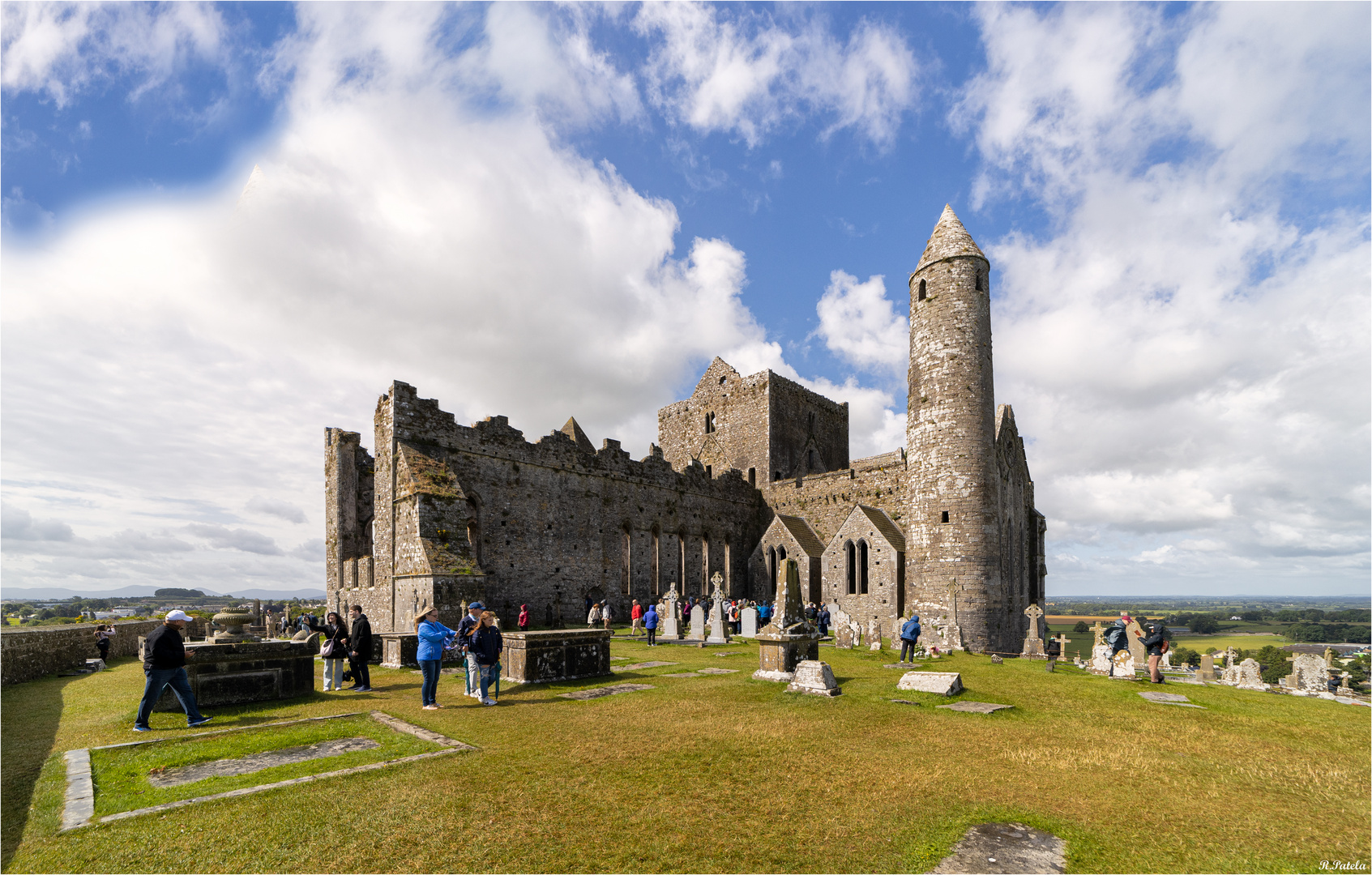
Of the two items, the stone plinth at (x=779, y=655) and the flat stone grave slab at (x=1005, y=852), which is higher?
the flat stone grave slab at (x=1005, y=852)

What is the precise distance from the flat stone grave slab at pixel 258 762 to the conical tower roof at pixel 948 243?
920 inches

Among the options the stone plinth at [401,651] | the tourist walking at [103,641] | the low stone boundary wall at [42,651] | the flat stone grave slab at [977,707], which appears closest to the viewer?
the flat stone grave slab at [977,707]

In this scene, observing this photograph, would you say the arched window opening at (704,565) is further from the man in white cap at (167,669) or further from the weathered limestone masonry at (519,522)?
the man in white cap at (167,669)

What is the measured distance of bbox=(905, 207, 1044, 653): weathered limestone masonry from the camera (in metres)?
21.9

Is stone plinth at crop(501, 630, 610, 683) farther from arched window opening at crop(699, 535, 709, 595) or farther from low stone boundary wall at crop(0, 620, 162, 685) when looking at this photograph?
arched window opening at crop(699, 535, 709, 595)

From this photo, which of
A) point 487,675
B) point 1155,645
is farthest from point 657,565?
point 487,675

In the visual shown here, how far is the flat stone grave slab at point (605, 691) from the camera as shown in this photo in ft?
34.8

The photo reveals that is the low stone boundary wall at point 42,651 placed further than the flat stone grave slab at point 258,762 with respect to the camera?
Yes

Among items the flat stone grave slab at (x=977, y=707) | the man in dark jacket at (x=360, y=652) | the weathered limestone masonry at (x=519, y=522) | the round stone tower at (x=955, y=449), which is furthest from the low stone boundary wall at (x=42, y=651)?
the round stone tower at (x=955, y=449)

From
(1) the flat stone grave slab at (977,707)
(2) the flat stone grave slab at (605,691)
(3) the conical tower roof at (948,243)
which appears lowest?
(2) the flat stone grave slab at (605,691)

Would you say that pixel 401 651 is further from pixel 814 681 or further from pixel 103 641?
pixel 103 641

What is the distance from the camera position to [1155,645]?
13344 mm

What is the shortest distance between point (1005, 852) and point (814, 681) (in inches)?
238

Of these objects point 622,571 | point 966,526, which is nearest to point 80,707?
point 622,571
